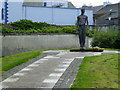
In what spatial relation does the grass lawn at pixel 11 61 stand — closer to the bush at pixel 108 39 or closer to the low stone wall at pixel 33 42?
the low stone wall at pixel 33 42

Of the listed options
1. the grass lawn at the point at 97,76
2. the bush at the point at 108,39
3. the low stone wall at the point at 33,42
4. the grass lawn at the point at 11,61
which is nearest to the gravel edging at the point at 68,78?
the grass lawn at the point at 97,76

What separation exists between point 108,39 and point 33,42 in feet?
23.4

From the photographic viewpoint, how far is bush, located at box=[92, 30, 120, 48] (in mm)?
21913

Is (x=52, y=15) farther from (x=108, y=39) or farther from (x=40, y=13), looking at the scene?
(x=108, y=39)

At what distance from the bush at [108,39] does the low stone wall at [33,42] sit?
3.13 metres

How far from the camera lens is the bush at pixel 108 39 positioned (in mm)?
21913

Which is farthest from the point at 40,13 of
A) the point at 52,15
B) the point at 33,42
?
the point at 33,42

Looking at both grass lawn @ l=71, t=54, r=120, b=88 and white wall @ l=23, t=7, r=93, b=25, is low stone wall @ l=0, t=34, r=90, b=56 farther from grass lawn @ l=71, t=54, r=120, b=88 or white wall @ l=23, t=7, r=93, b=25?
white wall @ l=23, t=7, r=93, b=25

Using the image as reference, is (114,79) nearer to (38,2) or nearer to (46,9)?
(46,9)

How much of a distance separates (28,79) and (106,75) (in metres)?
2.79

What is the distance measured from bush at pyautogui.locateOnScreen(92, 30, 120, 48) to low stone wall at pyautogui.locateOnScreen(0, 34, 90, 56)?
313 cm

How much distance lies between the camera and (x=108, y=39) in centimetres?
2212

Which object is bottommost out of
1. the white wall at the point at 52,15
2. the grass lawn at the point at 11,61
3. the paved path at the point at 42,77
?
the paved path at the point at 42,77

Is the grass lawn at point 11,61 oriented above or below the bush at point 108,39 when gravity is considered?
below
